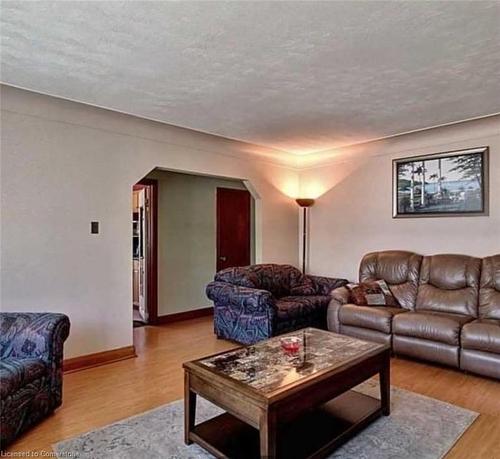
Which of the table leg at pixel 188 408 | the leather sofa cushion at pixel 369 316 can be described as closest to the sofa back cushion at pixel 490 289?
the leather sofa cushion at pixel 369 316

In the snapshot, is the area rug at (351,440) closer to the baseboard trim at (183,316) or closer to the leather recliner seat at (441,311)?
the leather recliner seat at (441,311)

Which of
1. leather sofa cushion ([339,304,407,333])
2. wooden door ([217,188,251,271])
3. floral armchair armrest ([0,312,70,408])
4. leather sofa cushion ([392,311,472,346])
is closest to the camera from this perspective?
floral armchair armrest ([0,312,70,408])

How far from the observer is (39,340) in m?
2.64

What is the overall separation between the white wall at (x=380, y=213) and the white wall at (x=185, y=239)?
64.6 inches

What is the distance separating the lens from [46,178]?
352 centimetres

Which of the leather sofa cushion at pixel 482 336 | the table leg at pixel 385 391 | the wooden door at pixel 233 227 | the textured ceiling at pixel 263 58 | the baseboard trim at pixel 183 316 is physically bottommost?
the baseboard trim at pixel 183 316

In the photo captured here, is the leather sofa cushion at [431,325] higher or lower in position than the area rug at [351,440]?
higher

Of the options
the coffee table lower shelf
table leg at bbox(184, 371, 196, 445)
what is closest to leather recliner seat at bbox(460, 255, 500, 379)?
the coffee table lower shelf

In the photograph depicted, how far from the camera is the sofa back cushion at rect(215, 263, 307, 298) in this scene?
15.1 ft

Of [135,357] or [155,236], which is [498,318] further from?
[155,236]

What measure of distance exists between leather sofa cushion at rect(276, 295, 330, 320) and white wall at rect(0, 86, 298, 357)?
1.70 metres

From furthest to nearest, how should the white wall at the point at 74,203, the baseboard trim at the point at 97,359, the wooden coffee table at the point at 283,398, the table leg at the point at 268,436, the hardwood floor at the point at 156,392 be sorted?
the baseboard trim at the point at 97,359 → the white wall at the point at 74,203 → the hardwood floor at the point at 156,392 → the wooden coffee table at the point at 283,398 → the table leg at the point at 268,436

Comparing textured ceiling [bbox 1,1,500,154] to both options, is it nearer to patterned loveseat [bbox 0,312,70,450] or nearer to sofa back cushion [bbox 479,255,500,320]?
sofa back cushion [bbox 479,255,500,320]

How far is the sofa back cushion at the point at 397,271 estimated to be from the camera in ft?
14.5
